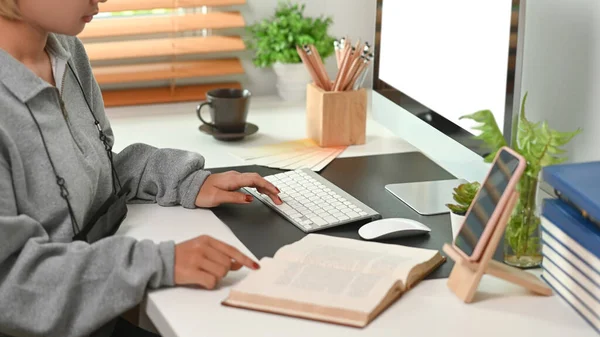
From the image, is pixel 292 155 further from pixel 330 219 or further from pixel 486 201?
pixel 486 201

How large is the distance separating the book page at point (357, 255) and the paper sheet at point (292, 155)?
452 mm

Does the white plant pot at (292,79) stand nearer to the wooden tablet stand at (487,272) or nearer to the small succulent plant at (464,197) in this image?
the small succulent plant at (464,197)

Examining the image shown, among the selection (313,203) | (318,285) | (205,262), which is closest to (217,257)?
(205,262)

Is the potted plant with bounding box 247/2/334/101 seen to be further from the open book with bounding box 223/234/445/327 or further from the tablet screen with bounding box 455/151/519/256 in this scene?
the tablet screen with bounding box 455/151/519/256

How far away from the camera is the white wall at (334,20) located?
2.38 m

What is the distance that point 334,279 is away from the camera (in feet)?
3.83

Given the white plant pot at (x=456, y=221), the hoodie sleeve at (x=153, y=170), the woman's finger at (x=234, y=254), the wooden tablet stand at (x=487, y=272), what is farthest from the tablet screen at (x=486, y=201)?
the hoodie sleeve at (x=153, y=170)

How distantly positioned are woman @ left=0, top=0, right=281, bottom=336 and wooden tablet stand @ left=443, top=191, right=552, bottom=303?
0.27m

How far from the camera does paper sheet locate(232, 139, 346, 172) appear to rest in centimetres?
178

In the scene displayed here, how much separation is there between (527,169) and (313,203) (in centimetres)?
41

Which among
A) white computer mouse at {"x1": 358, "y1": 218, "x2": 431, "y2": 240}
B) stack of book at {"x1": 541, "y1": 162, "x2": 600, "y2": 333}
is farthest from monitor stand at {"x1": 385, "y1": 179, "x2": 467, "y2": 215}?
stack of book at {"x1": 541, "y1": 162, "x2": 600, "y2": 333}

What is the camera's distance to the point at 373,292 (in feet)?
3.70

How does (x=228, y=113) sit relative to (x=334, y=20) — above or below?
below

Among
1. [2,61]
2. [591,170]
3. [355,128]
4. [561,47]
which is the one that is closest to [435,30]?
[561,47]
